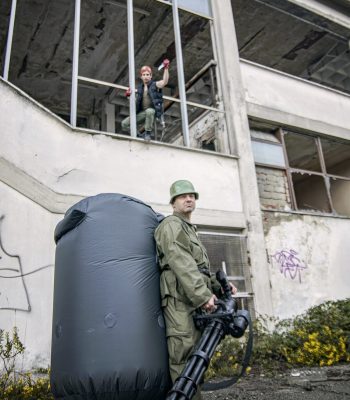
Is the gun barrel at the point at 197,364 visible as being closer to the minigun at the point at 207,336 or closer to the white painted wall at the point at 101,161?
the minigun at the point at 207,336

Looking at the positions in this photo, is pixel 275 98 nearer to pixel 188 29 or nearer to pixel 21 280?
pixel 188 29

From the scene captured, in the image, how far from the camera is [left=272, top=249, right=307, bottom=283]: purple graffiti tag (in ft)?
21.2

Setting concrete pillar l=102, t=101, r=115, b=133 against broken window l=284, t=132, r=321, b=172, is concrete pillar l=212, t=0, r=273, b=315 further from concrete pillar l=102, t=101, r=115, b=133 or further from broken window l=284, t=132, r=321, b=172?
concrete pillar l=102, t=101, r=115, b=133

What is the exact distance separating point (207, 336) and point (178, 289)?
31 centimetres

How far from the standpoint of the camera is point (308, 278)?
262 inches

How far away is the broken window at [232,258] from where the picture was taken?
5887 millimetres

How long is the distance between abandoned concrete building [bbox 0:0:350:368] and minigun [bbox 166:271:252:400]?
2.82 metres

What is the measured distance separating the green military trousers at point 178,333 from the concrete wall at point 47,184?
2646 millimetres

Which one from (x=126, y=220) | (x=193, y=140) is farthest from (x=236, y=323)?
(x=193, y=140)

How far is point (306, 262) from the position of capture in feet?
22.1

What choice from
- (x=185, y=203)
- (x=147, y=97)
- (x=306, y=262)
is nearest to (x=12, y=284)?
(x=185, y=203)

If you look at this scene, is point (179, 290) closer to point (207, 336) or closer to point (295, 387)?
point (207, 336)

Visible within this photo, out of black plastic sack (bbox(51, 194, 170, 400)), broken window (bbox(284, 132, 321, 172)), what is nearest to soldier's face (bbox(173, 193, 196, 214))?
black plastic sack (bbox(51, 194, 170, 400))

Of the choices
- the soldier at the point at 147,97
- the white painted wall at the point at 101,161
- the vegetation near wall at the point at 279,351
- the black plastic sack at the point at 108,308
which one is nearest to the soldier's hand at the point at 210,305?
the black plastic sack at the point at 108,308
